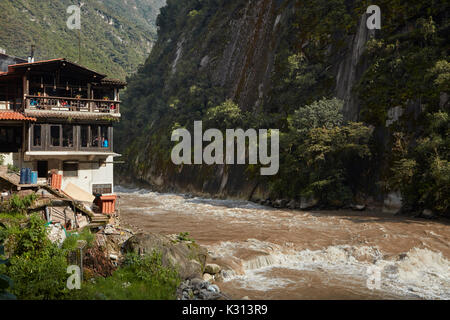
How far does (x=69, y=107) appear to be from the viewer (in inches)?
966

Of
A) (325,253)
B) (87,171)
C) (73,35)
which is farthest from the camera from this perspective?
(73,35)

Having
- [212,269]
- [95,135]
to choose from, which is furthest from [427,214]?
[95,135]

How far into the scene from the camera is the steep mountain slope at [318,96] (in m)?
27.4

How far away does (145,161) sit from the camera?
63188mm

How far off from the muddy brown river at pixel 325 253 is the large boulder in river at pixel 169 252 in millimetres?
1325

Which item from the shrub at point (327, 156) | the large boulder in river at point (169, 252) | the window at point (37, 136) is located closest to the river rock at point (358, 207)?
the shrub at point (327, 156)

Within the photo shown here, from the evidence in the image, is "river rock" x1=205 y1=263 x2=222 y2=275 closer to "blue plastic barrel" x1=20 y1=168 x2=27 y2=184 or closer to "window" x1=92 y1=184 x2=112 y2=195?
"blue plastic barrel" x1=20 y1=168 x2=27 y2=184

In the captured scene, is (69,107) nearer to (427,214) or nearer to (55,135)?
(55,135)

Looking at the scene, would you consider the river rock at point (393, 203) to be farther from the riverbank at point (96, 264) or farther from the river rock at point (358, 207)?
the riverbank at point (96, 264)

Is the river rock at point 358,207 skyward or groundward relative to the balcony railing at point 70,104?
groundward

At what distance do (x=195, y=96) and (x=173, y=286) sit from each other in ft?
163

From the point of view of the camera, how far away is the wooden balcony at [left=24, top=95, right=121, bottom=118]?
23.4 metres

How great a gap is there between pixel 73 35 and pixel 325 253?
99.3 metres

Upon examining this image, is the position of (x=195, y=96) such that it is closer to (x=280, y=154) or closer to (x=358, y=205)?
(x=280, y=154)
